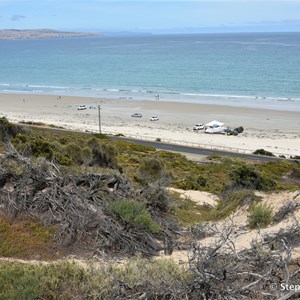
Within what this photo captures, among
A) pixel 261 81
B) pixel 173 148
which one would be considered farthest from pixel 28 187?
pixel 261 81

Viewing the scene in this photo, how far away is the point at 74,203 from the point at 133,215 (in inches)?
64.1

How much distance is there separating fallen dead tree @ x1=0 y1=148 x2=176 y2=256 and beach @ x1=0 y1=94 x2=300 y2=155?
28.9 metres

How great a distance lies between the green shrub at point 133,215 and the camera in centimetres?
1104

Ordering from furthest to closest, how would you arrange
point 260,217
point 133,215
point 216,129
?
point 216,129 < point 260,217 < point 133,215

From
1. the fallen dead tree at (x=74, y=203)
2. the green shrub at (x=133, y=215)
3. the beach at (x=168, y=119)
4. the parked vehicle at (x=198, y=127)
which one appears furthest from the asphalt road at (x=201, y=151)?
the green shrub at (x=133, y=215)

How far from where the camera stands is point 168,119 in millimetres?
55625

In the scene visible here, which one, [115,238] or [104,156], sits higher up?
[115,238]

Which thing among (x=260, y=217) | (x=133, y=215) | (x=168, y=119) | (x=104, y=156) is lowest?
(x=168, y=119)

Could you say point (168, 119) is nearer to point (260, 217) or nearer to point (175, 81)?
point (175, 81)

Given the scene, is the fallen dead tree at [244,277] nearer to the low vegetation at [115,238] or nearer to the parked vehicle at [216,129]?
the low vegetation at [115,238]

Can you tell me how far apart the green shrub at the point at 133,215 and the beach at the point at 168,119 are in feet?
98.5

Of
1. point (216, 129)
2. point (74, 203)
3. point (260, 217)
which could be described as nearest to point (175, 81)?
point (216, 129)

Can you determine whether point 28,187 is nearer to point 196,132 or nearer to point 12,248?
point 12,248

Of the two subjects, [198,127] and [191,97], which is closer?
[198,127]
